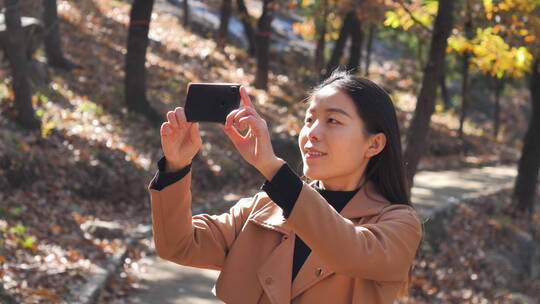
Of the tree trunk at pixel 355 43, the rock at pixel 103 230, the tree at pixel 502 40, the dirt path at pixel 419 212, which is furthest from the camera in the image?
the tree trunk at pixel 355 43

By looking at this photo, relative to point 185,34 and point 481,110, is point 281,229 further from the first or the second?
point 481,110

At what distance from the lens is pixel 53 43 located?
53.3ft

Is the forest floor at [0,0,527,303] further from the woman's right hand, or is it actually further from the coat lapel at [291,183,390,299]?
the woman's right hand

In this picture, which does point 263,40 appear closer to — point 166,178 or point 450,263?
point 450,263

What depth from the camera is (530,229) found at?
612 inches

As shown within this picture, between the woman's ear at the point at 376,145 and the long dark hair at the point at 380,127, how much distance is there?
0.06ft

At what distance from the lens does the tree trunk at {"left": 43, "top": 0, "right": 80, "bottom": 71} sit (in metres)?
16.0

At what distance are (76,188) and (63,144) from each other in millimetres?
1183

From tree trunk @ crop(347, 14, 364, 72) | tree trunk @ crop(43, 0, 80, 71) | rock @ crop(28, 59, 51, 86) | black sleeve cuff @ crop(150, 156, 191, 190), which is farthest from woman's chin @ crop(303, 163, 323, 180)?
tree trunk @ crop(347, 14, 364, 72)

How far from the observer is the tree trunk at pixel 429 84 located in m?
8.42

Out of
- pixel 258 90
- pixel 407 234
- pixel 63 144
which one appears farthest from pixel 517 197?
pixel 407 234

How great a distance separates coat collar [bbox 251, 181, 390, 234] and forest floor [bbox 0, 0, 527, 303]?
3.72ft

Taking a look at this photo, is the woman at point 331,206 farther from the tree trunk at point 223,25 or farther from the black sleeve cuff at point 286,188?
the tree trunk at point 223,25

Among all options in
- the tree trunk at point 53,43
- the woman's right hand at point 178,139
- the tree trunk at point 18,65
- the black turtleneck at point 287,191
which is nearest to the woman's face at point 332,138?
the black turtleneck at point 287,191
